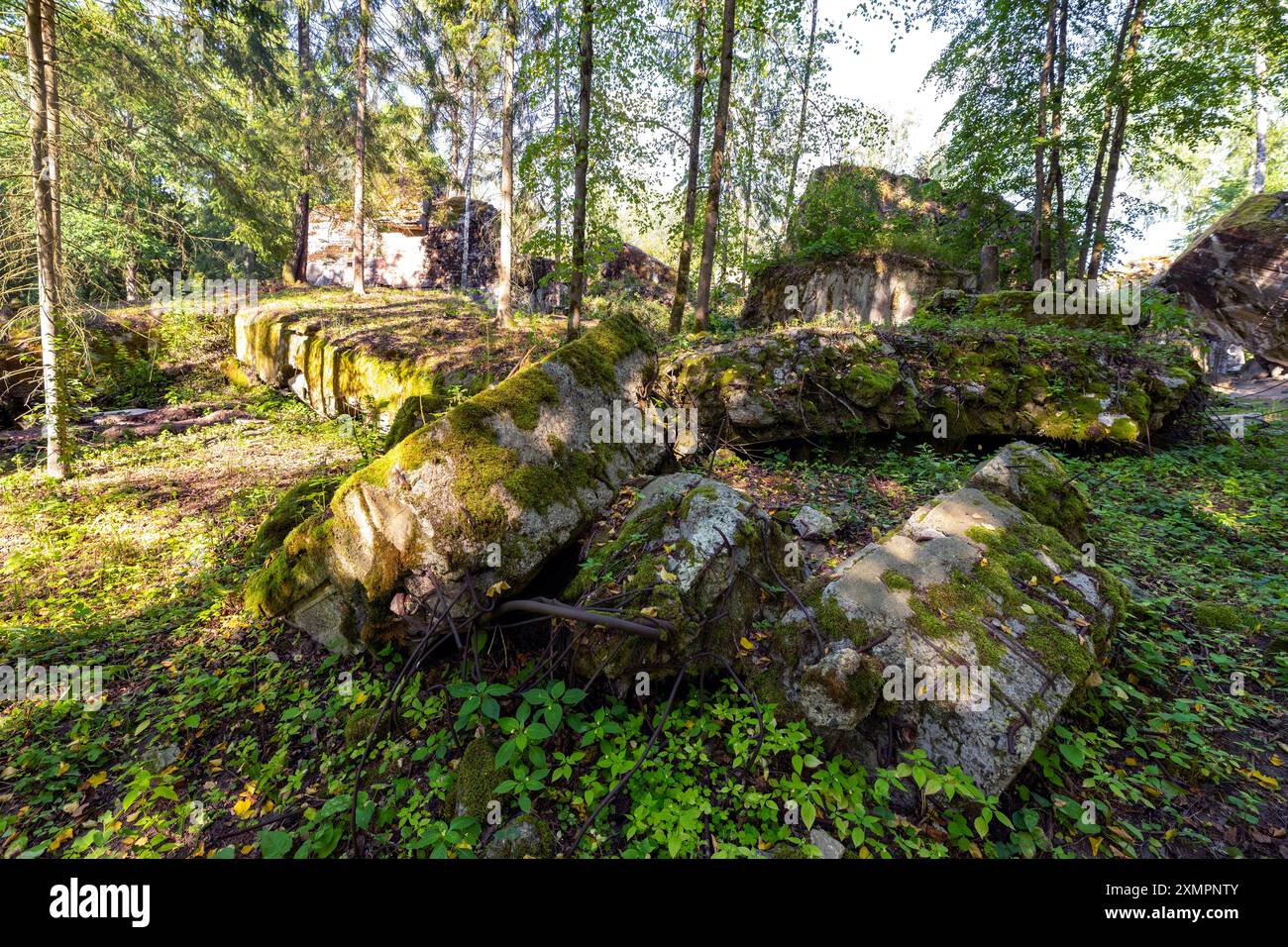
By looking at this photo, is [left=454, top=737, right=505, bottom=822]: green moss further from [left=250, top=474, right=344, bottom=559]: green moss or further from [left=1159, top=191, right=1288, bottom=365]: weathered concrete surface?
[left=1159, top=191, right=1288, bottom=365]: weathered concrete surface

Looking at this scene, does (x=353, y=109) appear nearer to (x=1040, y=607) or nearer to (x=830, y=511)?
(x=830, y=511)

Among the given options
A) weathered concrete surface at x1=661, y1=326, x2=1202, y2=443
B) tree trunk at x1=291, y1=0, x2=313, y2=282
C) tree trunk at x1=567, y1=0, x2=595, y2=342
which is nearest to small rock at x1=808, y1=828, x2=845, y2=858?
weathered concrete surface at x1=661, y1=326, x2=1202, y2=443

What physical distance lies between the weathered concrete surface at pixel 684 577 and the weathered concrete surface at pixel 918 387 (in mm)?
2887

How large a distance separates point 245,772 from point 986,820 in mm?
3869

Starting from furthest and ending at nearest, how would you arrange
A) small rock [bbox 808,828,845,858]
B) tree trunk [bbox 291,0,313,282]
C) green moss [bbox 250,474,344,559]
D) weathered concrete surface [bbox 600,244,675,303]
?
weathered concrete surface [bbox 600,244,675,303] → tree trunk [bbox 291,0,313,282] → green moss [bbox 250,474,344,559] → small rock [bbox 808,828,845,858]

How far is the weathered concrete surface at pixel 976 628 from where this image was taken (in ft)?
7.68

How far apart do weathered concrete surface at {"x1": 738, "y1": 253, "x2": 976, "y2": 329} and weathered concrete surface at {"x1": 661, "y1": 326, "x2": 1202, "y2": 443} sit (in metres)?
6.01

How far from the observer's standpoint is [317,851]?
2229 millimetres

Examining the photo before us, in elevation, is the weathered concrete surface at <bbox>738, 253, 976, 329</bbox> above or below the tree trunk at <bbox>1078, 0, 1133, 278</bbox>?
below

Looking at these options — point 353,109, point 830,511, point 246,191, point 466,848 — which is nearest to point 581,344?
point 830,511

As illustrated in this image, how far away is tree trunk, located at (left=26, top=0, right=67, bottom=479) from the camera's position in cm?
629

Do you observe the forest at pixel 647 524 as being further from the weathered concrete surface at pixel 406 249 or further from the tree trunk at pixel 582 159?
the weathered concrete surface at pixel 406 249

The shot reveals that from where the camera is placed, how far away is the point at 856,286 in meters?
13.0

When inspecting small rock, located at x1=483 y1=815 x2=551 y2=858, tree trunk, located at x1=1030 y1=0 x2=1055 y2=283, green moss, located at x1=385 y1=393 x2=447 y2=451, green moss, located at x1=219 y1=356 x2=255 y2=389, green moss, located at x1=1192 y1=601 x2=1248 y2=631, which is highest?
tree trunk, located at x1=1030 y1=0 x2=1055 y2=283
